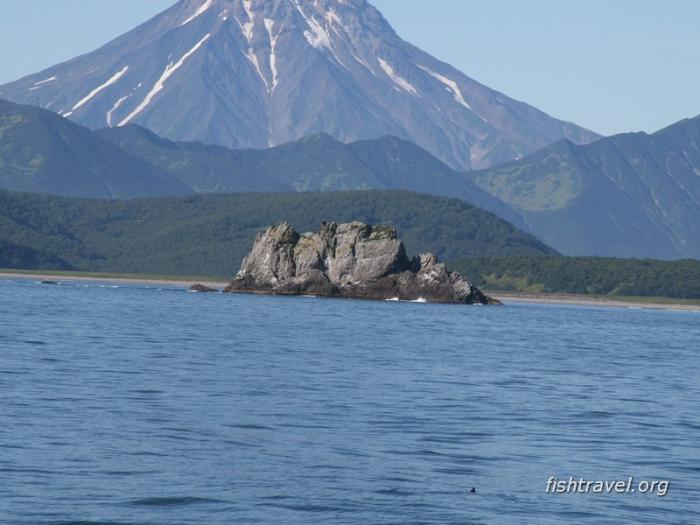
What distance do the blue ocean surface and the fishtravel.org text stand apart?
472mm

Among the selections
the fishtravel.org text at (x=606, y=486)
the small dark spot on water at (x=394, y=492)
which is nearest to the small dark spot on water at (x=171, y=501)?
the small dark spot on water at (x=394, y=492)

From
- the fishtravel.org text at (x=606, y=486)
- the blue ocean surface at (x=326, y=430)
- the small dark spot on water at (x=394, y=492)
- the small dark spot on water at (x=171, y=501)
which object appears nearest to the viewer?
the small dark spot on water at (x=171, y=501)

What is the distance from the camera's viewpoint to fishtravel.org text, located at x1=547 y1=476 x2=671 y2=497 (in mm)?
46562

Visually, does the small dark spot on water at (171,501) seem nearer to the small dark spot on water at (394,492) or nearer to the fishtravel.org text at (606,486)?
the small dark spot on water at (394,492)

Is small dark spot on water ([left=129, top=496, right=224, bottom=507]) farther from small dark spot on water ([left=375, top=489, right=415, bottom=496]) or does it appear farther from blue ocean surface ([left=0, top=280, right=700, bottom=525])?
small dark spot on water ([left=375, top=489, right=415, bottom=496])

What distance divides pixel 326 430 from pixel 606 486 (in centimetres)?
1365

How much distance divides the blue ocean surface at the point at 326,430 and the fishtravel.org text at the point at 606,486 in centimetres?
47

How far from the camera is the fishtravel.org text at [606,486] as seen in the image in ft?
153

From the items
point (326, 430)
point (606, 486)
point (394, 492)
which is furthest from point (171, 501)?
point (326, 430)

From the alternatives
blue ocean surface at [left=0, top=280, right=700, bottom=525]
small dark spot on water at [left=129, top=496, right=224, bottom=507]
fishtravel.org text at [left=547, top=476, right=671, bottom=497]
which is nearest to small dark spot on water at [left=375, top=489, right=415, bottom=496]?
blue ocean surface at [left=0, top=280, right=700, bottom=525]

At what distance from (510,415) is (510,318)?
11829cm

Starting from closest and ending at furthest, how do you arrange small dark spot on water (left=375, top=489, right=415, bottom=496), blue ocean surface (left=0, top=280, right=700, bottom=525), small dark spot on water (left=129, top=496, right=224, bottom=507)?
small dark spot on water (left=129, top=496, right=224, bottom=507), blue ocean surface (left=0, top=280, right=700, bottom=525), small dark spot on water (left=375, top=489, right=415, bottom=496)

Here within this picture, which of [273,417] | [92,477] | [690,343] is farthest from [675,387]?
[690,343]

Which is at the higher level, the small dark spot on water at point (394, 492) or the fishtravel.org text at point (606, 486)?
the fishtravel.org text at point (606, 486)
